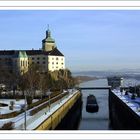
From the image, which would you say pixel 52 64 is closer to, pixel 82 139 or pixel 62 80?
pixel 62 80

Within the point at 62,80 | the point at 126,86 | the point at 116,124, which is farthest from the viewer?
Answer: the point at 126,86

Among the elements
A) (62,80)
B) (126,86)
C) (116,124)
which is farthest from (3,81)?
(126,86)

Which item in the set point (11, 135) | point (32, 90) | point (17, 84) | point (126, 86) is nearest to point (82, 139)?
point (11, 135)

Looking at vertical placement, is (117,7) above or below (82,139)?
above

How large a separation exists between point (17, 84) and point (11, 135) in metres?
13.9

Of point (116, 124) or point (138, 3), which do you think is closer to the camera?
point (138, 3)

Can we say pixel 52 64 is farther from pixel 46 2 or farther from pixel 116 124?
pixel 46 2

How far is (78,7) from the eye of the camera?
8.75 ft

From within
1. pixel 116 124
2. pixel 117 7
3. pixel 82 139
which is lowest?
pixel 116 124

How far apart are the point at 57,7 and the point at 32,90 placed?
12000 millimetres

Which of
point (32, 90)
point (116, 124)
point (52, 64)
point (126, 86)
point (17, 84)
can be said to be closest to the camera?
point (116, 124)

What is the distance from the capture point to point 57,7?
8.76ft

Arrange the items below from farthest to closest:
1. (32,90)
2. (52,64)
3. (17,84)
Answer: (52,64), (17,84), (32,90)

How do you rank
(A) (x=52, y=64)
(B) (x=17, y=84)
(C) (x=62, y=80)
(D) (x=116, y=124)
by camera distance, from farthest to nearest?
1. (A) (x=52, y=64)
2. (C) (x=62, y=80)
3. (B) (x=17, y=84)
4. (D) (x=116, y=124)
